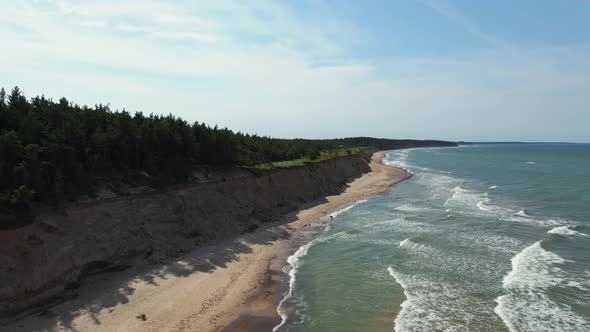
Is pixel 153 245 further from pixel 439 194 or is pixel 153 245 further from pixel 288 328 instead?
pixel 439 194

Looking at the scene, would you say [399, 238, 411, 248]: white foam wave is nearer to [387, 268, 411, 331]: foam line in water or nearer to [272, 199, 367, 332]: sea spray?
[387, 268, 411, 331]: foam line in water

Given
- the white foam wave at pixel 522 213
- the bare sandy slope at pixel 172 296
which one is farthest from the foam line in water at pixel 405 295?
the white foam wave at pixel 522 213

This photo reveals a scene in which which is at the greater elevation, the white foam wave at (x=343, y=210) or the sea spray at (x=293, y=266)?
the white foam wave at (x=343, y=210)

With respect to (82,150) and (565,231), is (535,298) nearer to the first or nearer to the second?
(565,231)

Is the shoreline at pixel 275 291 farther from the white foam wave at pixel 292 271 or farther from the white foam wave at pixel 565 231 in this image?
the white foam wave at pixel 565 231

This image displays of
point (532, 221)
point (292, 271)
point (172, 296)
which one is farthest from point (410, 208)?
point (172, 296)
